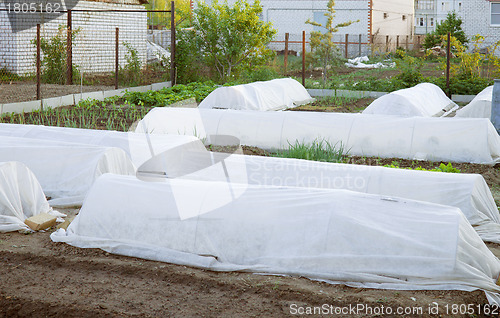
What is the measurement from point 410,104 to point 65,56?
30.0 feet

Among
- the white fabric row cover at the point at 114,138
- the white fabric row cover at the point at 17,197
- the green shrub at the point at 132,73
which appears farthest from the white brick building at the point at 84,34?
the white fabric row cover at the point at 17,197

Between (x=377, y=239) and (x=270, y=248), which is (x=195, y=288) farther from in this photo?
(x=377, y=239)

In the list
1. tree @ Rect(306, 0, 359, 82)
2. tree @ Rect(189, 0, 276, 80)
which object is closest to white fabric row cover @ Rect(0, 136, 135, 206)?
tree @ Rect(189, 0, 276, 80)

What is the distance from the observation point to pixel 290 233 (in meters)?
4.38

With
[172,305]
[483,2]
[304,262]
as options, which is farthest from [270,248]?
[483,2]

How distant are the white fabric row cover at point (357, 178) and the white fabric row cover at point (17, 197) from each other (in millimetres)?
1069

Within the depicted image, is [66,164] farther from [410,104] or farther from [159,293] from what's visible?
[410,104]

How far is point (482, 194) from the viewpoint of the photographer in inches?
218

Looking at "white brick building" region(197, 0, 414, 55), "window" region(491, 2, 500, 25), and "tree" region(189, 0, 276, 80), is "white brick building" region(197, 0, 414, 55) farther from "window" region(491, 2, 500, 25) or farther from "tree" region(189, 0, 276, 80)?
"tree" region(189, 0, 276, 80)

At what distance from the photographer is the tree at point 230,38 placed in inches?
634

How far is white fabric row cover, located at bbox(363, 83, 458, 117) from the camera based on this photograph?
1058 centimetres

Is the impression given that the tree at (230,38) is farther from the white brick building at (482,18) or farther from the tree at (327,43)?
the white brick building at (482,18)

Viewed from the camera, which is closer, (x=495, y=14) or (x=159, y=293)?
(x=159, y=293)

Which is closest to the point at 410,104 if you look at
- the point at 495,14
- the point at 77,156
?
the point at 77,156
